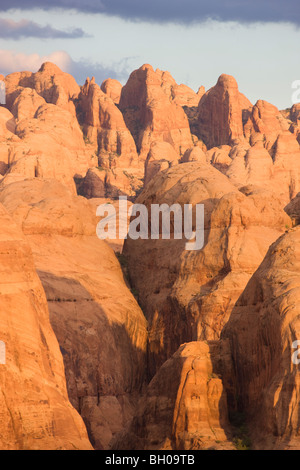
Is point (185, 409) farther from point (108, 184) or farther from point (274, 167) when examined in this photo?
point (108, 184)

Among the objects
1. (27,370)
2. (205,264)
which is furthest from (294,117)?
(27,370)

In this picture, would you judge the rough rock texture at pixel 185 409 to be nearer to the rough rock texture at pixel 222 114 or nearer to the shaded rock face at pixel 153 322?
the shaded rock face at pixel 153 322

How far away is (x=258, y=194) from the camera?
45500 mm

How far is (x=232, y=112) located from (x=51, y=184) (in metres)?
89.1

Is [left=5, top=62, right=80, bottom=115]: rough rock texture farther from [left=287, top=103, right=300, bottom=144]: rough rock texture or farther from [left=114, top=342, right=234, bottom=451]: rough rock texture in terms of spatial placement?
[left=114, top=342, right=234, bottom=451]: rough rock texture

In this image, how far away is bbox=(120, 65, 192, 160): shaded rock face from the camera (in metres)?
136

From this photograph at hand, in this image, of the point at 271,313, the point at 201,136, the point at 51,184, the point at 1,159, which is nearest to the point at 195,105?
the point at 201,136

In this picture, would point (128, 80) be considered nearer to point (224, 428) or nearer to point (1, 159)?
point (1, 159)

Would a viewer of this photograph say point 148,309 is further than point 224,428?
Yes

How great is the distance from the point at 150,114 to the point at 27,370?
116 metres

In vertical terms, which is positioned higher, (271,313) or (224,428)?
(271,313)

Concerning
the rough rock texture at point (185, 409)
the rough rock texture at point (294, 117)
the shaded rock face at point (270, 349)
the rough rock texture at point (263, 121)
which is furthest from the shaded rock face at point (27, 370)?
the rough rock texture at point (294, 117)

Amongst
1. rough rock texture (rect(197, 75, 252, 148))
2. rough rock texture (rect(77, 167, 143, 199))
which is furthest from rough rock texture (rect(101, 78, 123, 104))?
rough rock texture (rect(77, 167, 143, 199))

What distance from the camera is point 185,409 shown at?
25.0 meters
